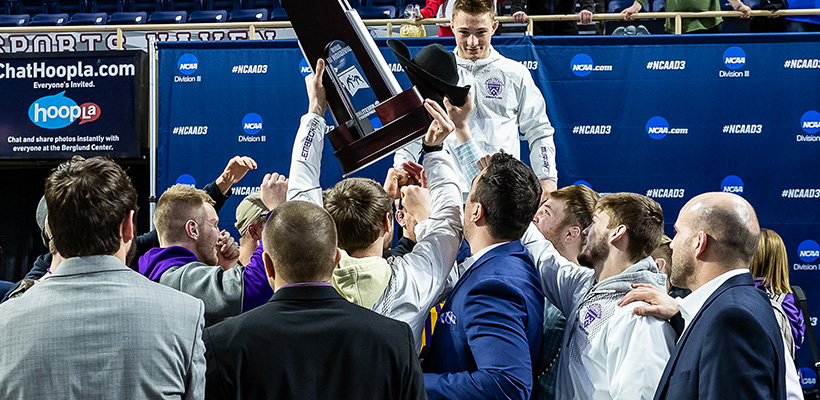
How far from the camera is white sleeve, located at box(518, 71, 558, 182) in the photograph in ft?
16.8

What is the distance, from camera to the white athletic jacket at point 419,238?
2424 millimetres

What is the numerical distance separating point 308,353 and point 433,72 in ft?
5.67

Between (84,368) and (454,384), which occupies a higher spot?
(84,368)

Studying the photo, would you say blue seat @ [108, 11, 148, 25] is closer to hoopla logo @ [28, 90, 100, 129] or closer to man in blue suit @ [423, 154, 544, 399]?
hoopla logo @ [28, 90, 100, 129]

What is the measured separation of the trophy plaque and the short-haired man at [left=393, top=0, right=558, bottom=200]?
6.16 feet

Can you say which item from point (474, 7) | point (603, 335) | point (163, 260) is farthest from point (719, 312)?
point (474, 7)

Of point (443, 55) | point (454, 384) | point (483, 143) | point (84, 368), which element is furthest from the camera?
point (483, 143)

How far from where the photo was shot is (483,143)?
504cm

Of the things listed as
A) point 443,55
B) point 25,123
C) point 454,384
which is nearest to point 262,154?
point 25,123

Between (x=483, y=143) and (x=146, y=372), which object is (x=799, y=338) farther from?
(x=146, y=372)

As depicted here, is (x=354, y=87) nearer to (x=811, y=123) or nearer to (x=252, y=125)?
(x=252, y=125)

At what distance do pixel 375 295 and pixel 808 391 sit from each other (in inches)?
187

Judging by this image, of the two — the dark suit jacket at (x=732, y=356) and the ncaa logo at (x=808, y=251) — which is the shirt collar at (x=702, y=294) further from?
the ncaa logo at (x=808, y=251)

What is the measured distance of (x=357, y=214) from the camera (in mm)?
2525
